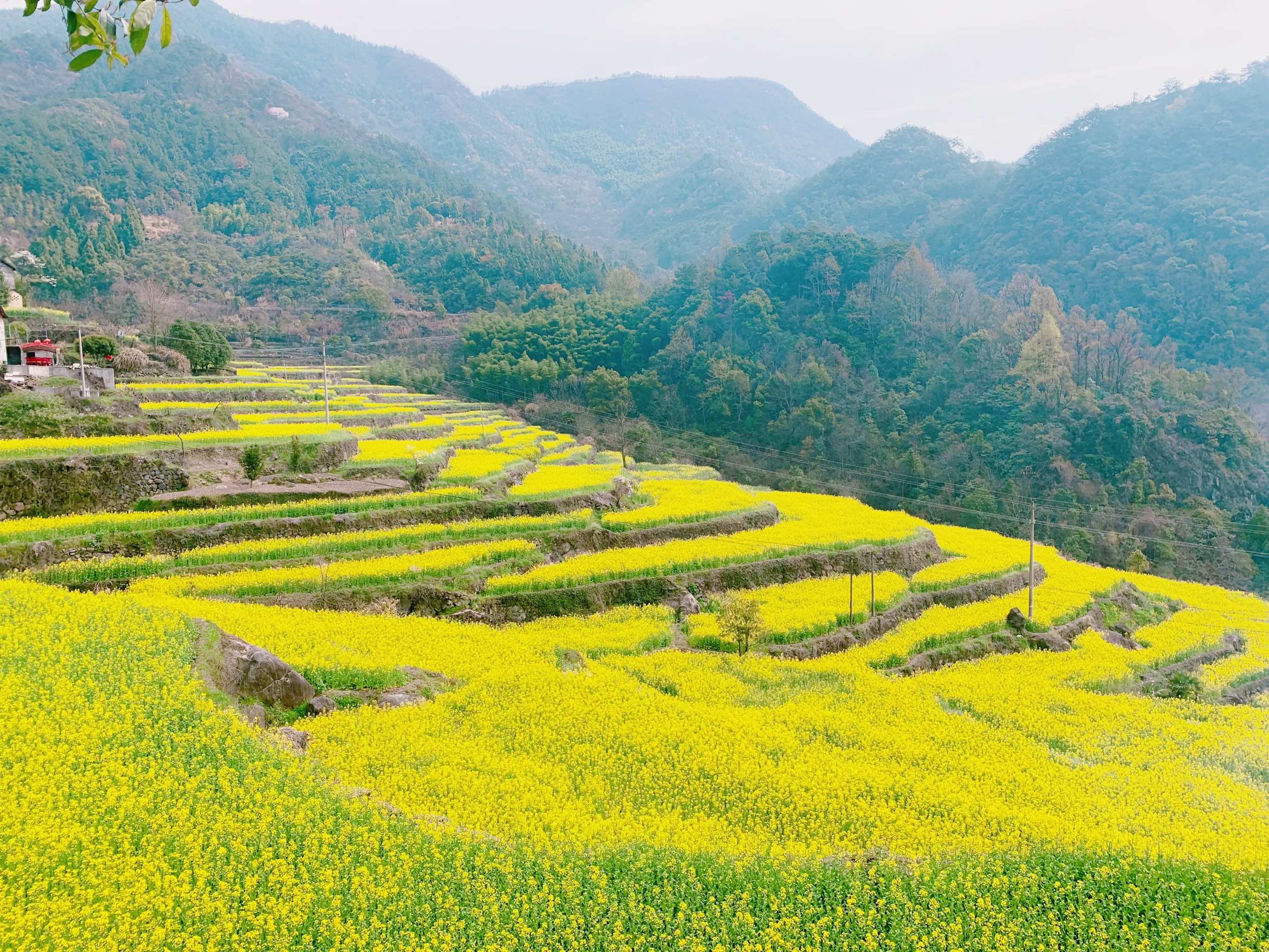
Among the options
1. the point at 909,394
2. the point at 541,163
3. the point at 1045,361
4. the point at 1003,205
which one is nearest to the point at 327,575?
the point at 909,394

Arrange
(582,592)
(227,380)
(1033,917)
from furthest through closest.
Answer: (227,380)
(582,592)
(1033,917)

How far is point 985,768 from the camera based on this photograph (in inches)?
456

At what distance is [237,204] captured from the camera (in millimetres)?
87375

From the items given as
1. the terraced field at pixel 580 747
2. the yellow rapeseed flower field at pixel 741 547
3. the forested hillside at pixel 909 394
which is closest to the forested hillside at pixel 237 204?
the forested hillside at pixel 909 394

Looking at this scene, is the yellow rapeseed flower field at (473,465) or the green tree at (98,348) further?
the green tree at (98,348)

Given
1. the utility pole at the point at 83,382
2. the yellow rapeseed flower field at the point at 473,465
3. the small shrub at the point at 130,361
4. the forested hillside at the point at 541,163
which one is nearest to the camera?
the utility pole at the point at 83,382

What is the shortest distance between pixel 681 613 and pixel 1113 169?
75927 millimetres

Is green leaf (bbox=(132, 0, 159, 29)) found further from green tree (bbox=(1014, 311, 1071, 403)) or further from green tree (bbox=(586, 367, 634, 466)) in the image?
green tree (bbox=(586, 367, 634, 466))

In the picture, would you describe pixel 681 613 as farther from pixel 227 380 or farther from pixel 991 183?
pixel 991 183

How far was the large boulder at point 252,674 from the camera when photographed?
→ 35.7 feet

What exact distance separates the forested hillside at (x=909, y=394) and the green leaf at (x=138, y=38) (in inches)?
1463

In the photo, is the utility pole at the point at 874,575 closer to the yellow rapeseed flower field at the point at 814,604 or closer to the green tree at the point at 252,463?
the yellow rapeseed flower field at the point at 814,604

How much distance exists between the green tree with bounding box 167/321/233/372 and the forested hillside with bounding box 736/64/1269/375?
5882 centimetres

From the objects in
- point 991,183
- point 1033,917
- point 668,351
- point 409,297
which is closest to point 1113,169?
point 991,183
